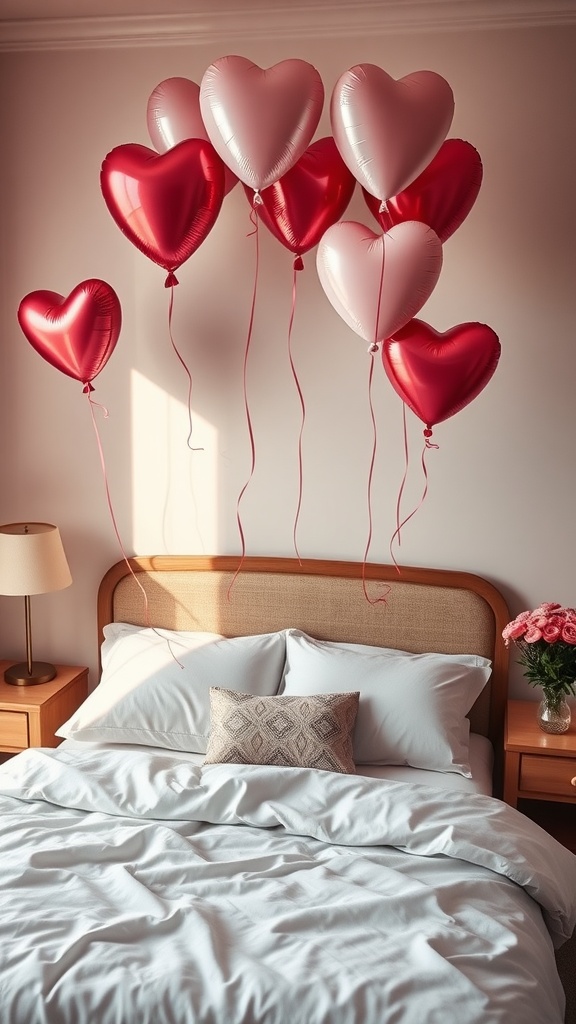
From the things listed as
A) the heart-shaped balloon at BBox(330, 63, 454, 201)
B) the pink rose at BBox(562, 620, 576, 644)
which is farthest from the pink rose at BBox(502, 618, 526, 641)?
the heart-shaped balloon at BBox(330, 63, 454, 201)

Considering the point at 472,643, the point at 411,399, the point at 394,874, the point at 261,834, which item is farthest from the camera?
the point at 472,643

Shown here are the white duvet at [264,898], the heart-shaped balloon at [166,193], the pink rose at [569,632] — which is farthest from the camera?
the pink rose at [569,632]

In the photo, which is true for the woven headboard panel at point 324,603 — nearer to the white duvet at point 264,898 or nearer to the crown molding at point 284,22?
the white duvet at point 264,898

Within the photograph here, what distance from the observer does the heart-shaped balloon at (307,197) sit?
253 cm

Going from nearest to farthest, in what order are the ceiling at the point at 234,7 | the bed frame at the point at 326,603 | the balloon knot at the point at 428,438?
the balloon knot at the point at 428,438, the ceiling at the point at 234,7, the bed frame at the point at 326,603

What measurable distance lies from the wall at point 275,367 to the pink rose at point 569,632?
0.32 m

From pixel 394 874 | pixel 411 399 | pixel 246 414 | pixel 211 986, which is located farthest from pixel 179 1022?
pixel 246 414

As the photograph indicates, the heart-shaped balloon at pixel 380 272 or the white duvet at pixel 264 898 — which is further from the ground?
the heart-shaped balloon at pixel 380 272

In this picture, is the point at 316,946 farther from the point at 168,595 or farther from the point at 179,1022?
the point at 168,595

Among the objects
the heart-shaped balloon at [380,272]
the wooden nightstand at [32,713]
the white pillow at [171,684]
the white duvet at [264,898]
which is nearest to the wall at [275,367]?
the wooden nightstand at [32,713]

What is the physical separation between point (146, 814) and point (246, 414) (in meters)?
1.42

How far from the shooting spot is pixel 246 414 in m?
3.16

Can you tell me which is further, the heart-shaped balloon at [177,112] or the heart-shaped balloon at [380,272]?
the heart-shaped balloon at [177,112]

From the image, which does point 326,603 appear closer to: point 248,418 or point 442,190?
point 248,418
